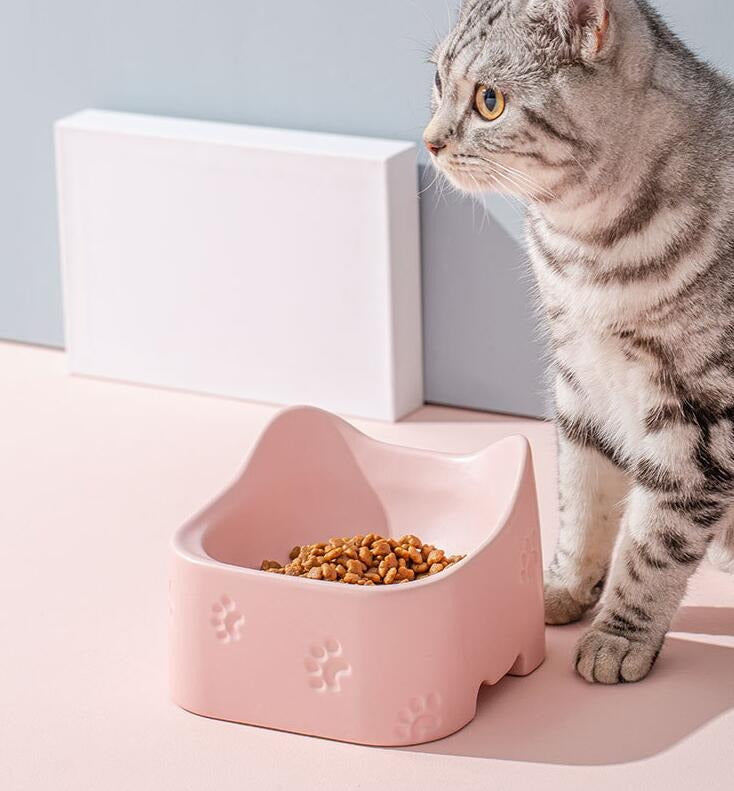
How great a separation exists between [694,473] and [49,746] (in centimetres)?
64

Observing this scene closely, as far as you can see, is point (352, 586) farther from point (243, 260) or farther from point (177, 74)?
point (177, 74)

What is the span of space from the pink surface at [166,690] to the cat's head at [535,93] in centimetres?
49

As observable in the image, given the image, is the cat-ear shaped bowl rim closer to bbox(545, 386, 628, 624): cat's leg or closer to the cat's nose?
bbox(545, 386, 628, 624): cat's leg

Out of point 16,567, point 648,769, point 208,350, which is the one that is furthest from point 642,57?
point 208,350

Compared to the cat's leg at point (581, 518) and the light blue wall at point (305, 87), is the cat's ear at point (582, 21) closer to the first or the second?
the cat's leg at point (581, 518)

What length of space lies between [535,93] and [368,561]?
470mm

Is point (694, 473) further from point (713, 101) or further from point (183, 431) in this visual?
point (183, 431)

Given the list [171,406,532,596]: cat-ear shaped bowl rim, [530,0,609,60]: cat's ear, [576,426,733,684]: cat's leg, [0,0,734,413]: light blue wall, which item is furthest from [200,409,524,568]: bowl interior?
[0,0,734,413]: light blue wall

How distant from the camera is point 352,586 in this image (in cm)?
136

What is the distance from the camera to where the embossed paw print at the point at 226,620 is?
1.40 meters

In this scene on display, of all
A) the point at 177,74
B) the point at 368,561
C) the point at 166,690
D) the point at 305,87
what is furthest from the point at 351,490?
the point at 177,74

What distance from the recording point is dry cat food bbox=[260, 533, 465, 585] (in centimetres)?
149

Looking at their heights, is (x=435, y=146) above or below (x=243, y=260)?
above

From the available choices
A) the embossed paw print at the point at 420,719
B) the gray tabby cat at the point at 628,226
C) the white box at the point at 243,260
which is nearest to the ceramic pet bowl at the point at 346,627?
the embossed paw print at the point at 420,719
